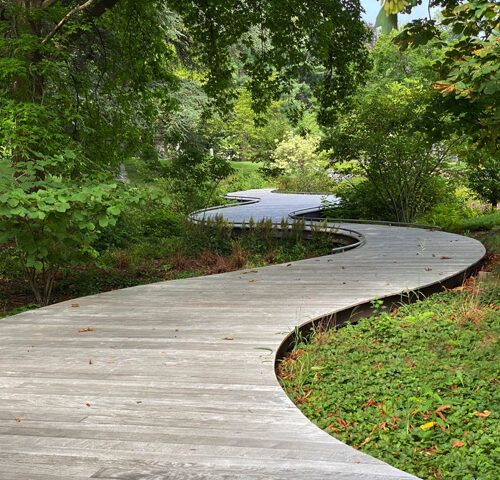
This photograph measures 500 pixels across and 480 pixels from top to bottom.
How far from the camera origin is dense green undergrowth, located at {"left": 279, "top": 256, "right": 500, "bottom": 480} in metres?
3.15

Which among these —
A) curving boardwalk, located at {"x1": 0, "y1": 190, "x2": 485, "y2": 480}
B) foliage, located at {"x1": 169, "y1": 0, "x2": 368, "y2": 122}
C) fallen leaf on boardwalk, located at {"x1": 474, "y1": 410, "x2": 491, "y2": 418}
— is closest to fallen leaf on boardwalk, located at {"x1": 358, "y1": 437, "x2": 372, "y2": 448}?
curving boardwalk, located at {"x1": 0, "y1": 190, "x2": 485, "y2": 480}

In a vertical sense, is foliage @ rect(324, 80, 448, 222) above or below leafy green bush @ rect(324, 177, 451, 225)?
above

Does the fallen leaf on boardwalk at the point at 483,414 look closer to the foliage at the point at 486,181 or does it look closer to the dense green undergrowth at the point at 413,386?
the dense green undergrowth at the point at 413,386

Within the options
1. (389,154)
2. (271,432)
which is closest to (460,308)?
(271,432)

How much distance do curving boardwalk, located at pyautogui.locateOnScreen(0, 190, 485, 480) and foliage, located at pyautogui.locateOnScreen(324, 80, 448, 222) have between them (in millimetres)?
7751

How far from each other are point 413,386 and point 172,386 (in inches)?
61.9

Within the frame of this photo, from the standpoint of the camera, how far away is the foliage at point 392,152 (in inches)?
551

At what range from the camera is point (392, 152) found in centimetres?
1410

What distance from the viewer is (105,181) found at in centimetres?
674

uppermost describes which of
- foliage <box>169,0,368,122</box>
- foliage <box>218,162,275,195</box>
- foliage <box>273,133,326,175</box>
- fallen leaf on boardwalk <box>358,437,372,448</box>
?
foliage <box>169,0,368,122</box>

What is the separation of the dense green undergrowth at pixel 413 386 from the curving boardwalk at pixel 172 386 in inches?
13.0

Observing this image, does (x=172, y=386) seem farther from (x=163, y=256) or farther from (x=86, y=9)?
(x=163, y=256)

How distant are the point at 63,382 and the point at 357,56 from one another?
10.4m

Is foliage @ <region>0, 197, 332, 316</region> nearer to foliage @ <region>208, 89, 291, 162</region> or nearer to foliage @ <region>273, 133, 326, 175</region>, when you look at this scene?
foliage @ <region>208, 89, 291, 162</region>
